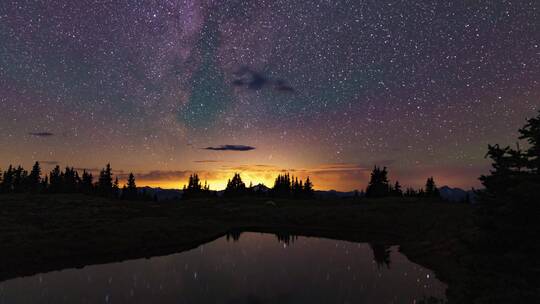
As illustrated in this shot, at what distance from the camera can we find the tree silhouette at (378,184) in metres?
109

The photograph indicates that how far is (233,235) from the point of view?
5922 centimetres

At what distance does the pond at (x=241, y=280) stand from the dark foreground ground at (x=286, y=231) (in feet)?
8.65

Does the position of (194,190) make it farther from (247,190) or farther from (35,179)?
(35,179)

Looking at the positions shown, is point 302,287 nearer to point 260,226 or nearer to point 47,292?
point 47,292

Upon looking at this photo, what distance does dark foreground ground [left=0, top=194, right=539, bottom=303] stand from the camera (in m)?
13.3

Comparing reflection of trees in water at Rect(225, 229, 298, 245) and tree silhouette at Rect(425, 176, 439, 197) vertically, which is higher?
tree silhouette at Rect(425, 176, 439, 197)

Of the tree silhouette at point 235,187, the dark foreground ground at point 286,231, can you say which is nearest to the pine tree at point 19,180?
the dark foreground ground at point 286,231

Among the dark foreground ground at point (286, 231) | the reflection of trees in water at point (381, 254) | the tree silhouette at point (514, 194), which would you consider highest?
the tree silhouette at point (514, 194)

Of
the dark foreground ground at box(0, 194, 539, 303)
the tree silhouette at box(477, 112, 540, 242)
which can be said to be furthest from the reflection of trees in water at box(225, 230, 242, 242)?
the tree silhouette at box(477, 112, 540, 242)

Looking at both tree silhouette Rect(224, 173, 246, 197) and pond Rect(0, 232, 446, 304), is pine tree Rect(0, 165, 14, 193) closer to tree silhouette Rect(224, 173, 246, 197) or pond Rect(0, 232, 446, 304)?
tree silhouette Rect(224, 173, 246, 197)

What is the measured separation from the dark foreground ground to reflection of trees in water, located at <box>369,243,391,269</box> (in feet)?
9.03

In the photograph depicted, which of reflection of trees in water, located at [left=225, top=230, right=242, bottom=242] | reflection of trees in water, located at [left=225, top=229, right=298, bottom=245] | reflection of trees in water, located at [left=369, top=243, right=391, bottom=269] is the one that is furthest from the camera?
reflection of trees in water, located at [left=225, top=230, right=242, bottom=242]

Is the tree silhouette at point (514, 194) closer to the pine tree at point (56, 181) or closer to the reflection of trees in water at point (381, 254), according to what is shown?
the reflection of trees in water at point (381, 254)

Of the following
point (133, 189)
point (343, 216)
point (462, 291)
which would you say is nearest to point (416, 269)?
point (462, 291)
